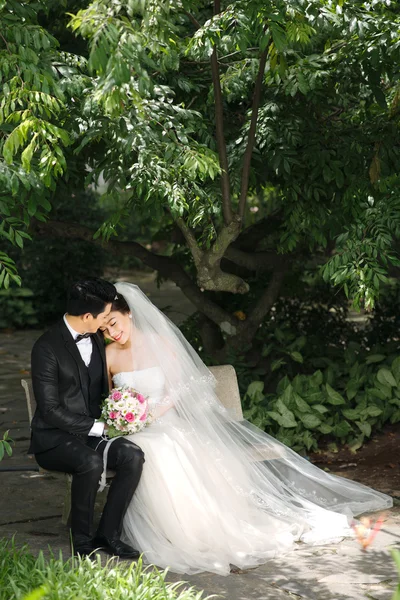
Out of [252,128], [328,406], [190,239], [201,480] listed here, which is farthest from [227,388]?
[252,128]

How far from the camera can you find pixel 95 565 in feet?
14.2

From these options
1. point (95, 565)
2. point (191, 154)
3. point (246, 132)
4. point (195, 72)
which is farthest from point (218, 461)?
point (195, 72)

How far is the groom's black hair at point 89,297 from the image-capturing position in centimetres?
512

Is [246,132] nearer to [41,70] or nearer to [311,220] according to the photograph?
[311,220]

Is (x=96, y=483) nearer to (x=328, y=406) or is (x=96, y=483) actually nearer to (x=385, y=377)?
(x=328, y=406)

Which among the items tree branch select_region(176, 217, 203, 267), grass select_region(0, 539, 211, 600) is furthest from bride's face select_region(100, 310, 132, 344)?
grass select_region(0, 539, 211, 600)

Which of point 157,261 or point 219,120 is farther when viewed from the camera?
point 157,261

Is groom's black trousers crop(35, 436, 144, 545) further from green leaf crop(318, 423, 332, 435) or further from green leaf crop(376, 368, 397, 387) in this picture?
green leaf crop(376, 368, 397, 387)

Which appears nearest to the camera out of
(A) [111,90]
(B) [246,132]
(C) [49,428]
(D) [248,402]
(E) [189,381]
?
(A) [111,90]

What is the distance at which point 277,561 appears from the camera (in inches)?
189

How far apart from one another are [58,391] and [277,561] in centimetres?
151

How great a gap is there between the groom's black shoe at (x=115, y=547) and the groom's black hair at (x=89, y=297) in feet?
4.06

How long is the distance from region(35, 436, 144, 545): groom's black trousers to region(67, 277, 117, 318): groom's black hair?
0.75 metres

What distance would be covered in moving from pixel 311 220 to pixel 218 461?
1.90 meters
